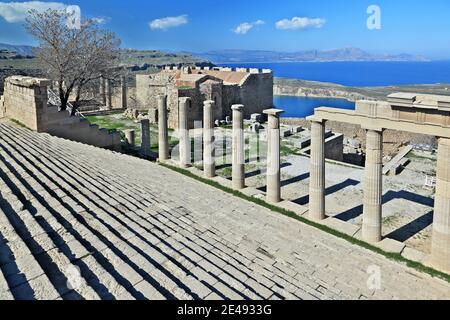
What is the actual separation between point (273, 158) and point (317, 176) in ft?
6.20

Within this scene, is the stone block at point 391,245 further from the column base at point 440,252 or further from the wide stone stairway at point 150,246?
the column base at point 440,252

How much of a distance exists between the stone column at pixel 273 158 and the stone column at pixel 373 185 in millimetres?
3257

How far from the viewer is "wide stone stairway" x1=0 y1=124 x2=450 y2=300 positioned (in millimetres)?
4219

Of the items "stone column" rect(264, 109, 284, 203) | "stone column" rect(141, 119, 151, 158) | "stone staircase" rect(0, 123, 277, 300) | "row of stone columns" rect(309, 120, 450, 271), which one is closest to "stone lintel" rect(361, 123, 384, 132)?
"row of stone columns" rect(309, 120, 450, 271)

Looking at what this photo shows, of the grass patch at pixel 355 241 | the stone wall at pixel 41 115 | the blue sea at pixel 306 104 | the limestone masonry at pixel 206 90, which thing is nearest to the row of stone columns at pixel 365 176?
the grass patch at pixel 355 241

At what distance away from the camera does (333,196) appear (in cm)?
1393

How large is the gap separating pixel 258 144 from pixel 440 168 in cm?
1474

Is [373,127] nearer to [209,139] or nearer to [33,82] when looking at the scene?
[209,139]

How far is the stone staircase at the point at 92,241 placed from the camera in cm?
400

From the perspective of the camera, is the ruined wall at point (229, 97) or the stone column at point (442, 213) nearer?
the stone column at point (442, 213)

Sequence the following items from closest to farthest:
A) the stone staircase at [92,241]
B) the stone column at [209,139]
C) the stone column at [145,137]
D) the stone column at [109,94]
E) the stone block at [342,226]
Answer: the stone staircase at [92,241] < the stone block at [342,226] < the stone column at [209,139] < the stone column at [145,137] < the stone column at [109,94]

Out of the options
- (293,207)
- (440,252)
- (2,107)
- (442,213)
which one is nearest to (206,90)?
(2,107)

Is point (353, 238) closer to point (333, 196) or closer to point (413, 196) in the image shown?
point (333, 196)

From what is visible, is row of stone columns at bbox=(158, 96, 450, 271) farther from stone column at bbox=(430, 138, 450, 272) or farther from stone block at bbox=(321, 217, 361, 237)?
stone block at bbox=(321, 217, 361, 237)
